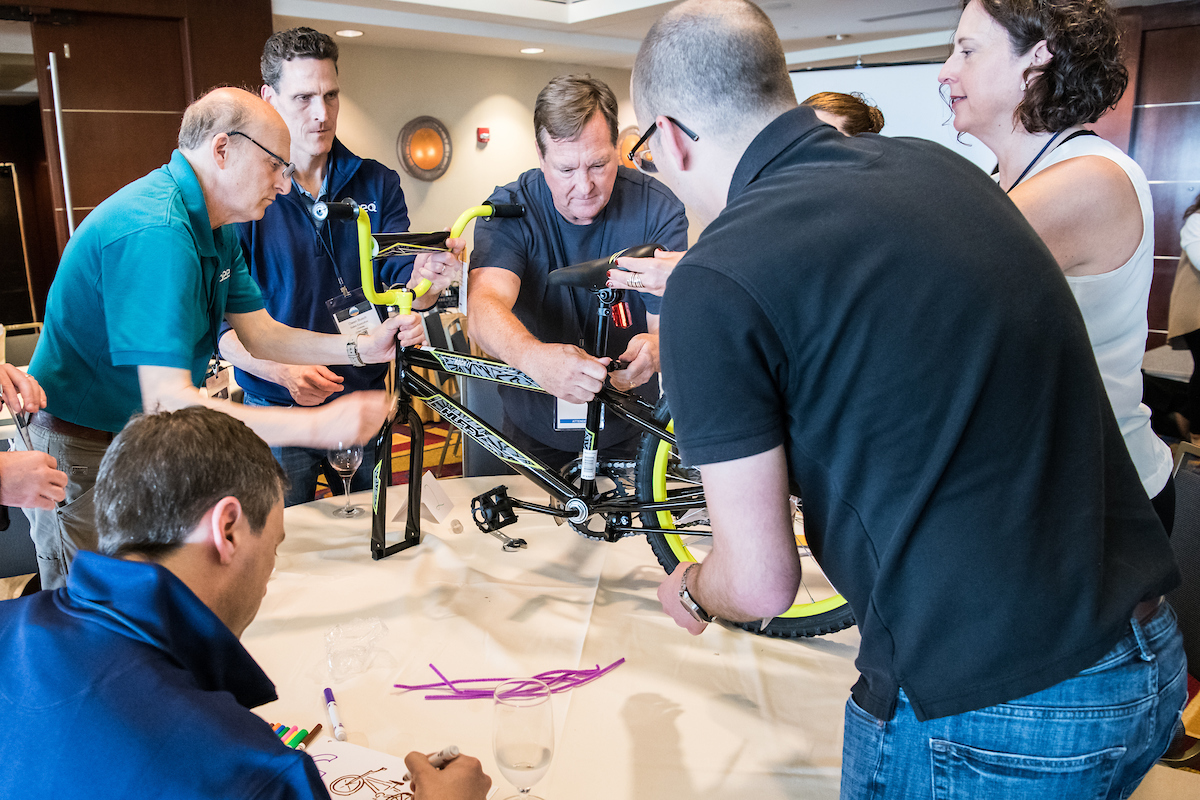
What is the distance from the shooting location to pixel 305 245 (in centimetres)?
249

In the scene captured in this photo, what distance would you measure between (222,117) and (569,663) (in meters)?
1.33

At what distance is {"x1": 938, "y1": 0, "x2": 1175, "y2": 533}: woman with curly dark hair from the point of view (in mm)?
1181

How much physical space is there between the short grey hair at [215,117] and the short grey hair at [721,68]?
3.75 feet

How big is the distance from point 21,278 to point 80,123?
9.11 feet

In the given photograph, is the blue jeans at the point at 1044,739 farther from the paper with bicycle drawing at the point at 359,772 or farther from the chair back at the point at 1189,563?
the chair back at the point at 1189,563

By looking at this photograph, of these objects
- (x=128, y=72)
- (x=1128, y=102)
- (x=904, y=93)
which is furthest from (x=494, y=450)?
(x=1128, y=102)

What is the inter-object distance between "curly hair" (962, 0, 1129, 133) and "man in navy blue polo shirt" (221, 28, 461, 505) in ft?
5.33

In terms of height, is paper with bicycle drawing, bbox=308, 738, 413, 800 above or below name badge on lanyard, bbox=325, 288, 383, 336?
below

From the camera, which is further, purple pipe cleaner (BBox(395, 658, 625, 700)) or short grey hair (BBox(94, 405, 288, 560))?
purple pipe cleaner (BBox(395, 658, 625, 700))

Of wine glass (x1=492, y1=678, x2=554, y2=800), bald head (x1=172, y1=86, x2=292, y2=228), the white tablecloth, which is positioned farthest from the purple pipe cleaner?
bald head (x1=172, y1=86, x2=292, y2=228)

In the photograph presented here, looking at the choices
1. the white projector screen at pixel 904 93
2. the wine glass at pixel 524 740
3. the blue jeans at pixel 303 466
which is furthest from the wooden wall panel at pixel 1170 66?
the wine glass at pixel 524 740

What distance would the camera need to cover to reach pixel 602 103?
2.09m

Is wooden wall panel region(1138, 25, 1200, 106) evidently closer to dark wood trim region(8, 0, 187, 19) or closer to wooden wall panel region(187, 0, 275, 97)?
wooden wall panel region(187, 0, 275, 97)

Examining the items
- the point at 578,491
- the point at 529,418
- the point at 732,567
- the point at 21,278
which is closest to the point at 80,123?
the point at 21,278
